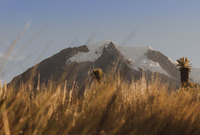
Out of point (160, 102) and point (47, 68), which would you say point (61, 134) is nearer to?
point (160, 102)

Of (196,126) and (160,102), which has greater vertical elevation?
(160,102)

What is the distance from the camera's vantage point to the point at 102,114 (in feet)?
6.50

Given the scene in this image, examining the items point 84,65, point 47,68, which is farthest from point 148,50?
point 47,68

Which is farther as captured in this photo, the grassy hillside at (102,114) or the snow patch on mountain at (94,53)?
the snow patch on mountain at (94,53)

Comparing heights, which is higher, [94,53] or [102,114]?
[94,53]

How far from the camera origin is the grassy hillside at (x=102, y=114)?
1.88m

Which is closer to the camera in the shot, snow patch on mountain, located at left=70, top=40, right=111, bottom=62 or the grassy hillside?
the grassy hillside

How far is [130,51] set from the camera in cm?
9450

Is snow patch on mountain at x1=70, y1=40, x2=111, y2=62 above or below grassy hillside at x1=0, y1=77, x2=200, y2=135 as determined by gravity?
above

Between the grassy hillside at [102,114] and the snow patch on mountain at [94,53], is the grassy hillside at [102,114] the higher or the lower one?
the lower one

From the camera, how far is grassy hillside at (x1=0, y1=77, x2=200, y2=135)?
1.88 metres

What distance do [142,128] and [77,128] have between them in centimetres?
72

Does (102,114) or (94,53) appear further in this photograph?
(94,53)

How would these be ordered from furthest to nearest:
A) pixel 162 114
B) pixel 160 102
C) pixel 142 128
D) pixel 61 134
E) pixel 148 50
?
pixel 148 50 < pixel 160 102 < pixel 162 114 < pixel 142 128 < pixel 61 134
